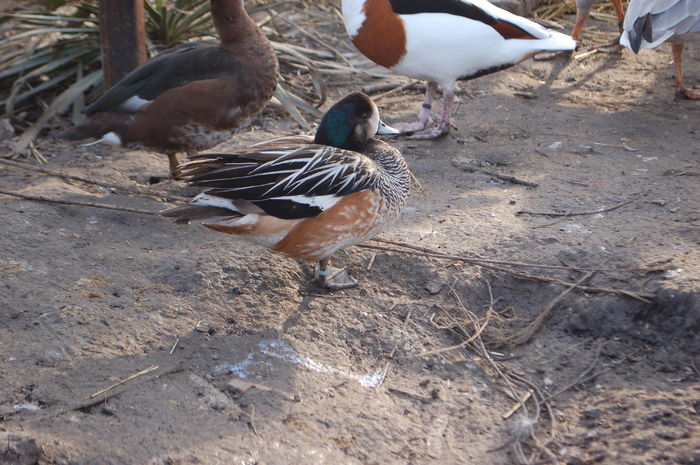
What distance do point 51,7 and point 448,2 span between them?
10.3 ft

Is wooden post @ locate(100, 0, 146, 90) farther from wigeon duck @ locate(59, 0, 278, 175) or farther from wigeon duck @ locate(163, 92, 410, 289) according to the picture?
wigeon duck @ locate(163, 92, 410, 289)

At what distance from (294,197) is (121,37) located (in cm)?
234

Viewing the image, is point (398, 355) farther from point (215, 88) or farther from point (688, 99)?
point (688, 99)

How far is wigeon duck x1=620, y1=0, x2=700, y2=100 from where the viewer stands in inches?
200

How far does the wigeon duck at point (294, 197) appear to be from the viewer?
2949mm

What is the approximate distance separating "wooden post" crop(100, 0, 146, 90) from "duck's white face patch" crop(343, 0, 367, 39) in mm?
1315

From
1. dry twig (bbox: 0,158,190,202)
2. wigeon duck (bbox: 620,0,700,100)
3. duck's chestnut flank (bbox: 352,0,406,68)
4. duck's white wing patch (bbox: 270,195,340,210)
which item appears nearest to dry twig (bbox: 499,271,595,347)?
duck's white wing patch (bbox: 270,195,340,210)

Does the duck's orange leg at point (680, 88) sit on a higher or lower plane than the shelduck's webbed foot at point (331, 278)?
higher

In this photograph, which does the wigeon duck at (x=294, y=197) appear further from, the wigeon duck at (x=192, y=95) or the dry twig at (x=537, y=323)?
the wigeon duck at (x=192, y=95)

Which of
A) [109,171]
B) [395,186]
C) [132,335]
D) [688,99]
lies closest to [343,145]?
[395,186]

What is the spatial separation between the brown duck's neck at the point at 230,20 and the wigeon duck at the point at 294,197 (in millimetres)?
1195

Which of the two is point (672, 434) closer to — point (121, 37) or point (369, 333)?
point (369, 333)

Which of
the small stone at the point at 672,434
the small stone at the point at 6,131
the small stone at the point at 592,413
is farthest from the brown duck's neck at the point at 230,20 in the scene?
the small stone at the point at 672,434

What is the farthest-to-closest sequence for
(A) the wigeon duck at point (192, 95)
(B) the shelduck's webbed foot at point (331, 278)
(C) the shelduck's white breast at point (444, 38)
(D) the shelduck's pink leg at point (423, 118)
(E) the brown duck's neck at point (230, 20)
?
(D) the shelduck's pink leg at point (423, 118), (C) the shelduck's white breast at point (444, 38), (E) the brown duck's neck at point (230, 20), (A) the wigeon duck at point (192, 95), (B) the shelduck's webbed foot at point (331, 278)
